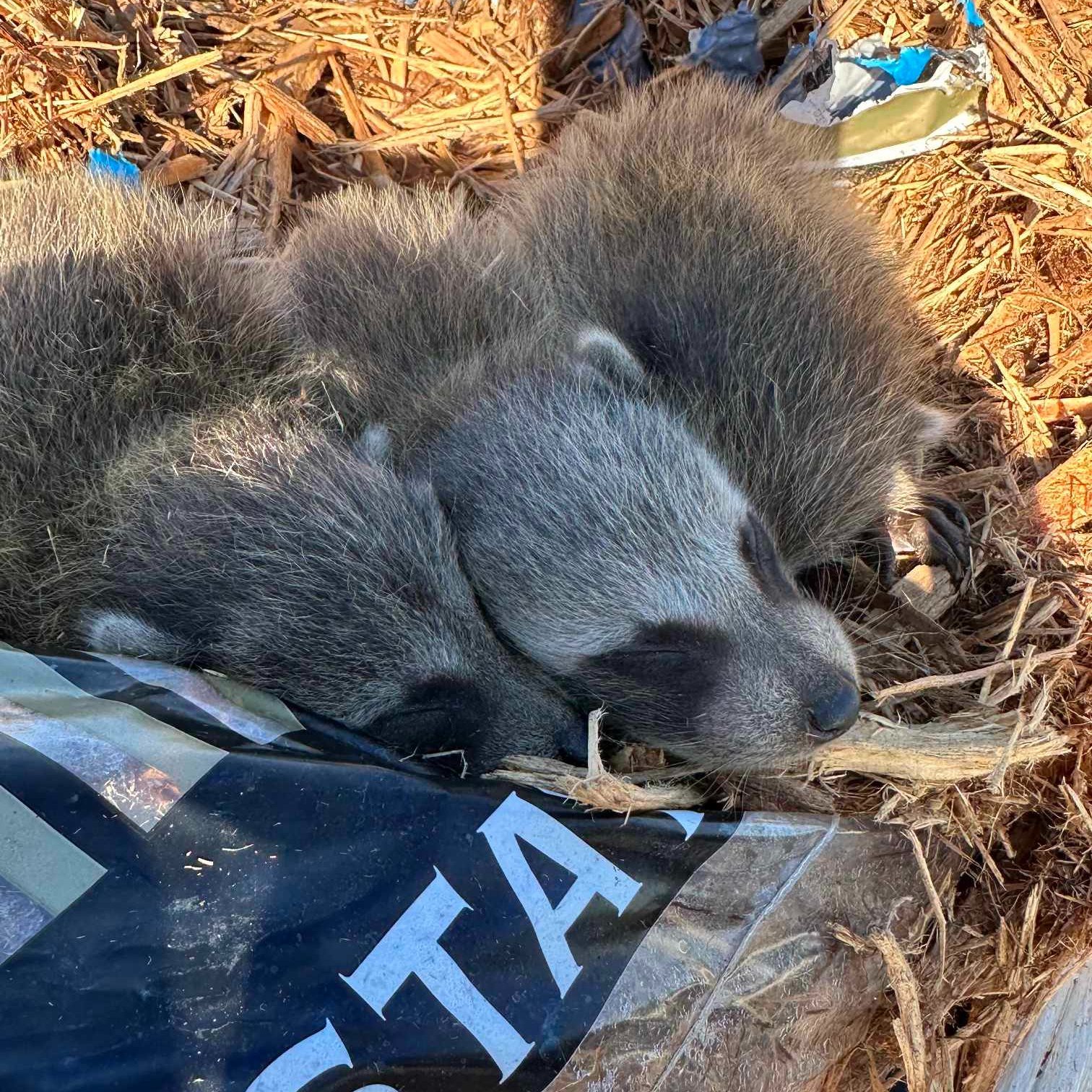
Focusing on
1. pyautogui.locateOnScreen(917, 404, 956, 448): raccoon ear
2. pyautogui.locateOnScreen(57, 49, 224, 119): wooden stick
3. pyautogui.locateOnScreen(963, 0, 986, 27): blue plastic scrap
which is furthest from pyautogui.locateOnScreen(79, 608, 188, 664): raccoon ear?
pyautogui.locateOnScreen(963, 0, 986, 27): blue plastic scrap

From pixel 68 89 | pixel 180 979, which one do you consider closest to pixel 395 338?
pixel 68 89

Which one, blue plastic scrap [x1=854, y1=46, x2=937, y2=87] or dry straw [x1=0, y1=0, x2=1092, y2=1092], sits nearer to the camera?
dry straw [x1=0, y1=0, x2=1092, y2=1092]

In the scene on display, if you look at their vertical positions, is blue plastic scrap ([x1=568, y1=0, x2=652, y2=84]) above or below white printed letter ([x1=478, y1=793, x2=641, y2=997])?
above

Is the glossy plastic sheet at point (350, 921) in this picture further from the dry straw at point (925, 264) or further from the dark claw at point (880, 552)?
the dark claw at point (880, 552)

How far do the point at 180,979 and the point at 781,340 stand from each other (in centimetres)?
282

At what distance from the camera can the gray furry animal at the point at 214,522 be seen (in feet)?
10.7

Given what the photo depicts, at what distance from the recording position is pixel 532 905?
261cm

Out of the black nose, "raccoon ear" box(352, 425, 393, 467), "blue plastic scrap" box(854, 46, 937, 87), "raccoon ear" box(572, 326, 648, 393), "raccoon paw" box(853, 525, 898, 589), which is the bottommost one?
"raccoon paw" box(853, 525, 898, 589)

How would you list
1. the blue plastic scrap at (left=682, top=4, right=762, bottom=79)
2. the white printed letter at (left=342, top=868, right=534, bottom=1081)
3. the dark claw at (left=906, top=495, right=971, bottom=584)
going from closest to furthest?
1. the white printed letter at (left=342, top=868, right=534, bottom=1081)
2. the dark claw at (left=906, top=495, right=971, bottom=584)
3. the blue plastic scrap at (left=682, top=4, right=762, bottom=79)

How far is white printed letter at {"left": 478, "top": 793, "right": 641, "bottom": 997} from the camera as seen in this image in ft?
8.47

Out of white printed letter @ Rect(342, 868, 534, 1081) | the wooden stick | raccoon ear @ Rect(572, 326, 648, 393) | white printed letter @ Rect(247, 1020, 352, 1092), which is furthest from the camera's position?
the wooden stick

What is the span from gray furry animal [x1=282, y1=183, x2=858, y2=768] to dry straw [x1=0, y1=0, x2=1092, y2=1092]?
26 cm

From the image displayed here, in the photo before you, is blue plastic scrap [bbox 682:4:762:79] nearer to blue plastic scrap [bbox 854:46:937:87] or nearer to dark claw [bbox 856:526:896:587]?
blue plastic scrap [bbox 854:46:937:87]

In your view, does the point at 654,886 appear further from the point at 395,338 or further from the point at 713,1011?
the point at 395,338
